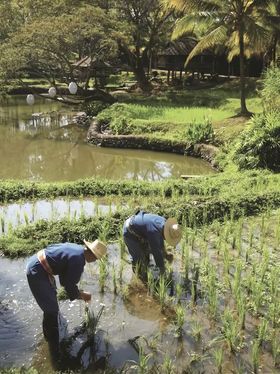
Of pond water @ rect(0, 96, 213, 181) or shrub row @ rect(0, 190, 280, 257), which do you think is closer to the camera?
shrub row @ rect(0, 190, 280, 257)

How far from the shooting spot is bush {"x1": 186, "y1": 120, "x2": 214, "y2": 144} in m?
15.2

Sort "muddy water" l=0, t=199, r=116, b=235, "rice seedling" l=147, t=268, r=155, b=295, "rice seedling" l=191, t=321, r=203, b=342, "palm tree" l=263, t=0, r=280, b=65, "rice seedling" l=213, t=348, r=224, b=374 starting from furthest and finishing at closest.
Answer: "palm tree" l=263, t=0, r=280, b=65 < "muddy water" l=0, t=199, r=116, b=235 < "rice seedling" l=147, t=268, r=155, b=295 < "rice seedling" l=191, t=321, r=203, b=342 < "rice seedling" l=213, t=348, r=224, b=374

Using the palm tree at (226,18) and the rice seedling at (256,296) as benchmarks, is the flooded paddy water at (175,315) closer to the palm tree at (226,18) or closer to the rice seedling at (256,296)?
the rice seedling at (256,296)

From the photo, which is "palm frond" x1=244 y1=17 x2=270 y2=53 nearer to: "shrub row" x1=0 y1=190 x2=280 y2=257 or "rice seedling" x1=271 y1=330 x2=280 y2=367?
"shrub row" x1=0 y1=190 x2=280 y2=257

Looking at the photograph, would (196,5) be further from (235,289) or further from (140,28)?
(235,289)

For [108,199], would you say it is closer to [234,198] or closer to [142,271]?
[234,198]

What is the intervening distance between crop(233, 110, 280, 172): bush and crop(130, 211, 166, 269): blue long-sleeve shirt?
6751mm

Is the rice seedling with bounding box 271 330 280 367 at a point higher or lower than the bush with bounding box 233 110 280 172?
lower

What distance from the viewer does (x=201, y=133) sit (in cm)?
1514

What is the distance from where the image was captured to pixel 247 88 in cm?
2298

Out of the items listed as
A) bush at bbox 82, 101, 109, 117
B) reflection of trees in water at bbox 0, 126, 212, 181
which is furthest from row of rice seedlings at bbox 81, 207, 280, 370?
bush at bbox 82, 101, 109, 117

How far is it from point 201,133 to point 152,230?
32.9ft

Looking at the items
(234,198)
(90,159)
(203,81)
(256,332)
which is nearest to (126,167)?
(90,159)

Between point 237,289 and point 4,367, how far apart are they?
2.66m
